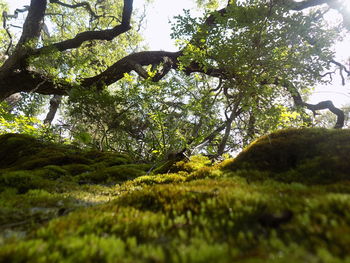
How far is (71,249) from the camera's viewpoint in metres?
1.47

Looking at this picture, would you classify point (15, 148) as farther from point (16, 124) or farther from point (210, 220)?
point (210, 220)

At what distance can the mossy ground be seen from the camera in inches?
53.4

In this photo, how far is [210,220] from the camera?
195 centimetres

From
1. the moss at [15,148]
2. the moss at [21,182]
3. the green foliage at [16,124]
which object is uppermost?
the green foliage at [16,124]

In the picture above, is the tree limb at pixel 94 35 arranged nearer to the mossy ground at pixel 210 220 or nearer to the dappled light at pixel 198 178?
the dappled light at pixel 198 178

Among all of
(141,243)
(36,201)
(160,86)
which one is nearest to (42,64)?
(160,86)

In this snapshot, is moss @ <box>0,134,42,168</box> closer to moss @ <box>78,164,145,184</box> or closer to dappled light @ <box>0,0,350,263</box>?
dappled light @ <box>0,0,350,263</box>

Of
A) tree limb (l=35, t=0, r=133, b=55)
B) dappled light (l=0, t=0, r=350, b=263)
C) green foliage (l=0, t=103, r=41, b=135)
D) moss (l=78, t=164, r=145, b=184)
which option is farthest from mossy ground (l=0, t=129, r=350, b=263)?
tree limb (l=35, t=0, r=133, b=55)

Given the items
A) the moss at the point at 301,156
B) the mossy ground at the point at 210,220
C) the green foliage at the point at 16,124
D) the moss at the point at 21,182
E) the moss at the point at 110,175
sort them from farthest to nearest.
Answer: the green foliage at the point at 16,124, the moss at the point at 110,175, the moss at the point at 21,182, the moss at the point at 301,156, the mossy ground at the point at 210,220

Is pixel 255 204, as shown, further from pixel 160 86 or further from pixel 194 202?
pixel 160 86

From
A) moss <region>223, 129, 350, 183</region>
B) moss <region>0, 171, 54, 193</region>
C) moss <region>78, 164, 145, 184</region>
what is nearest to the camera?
moss <region>223, 129, 350, 183</region>

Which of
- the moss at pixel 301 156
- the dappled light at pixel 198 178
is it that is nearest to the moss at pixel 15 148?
the dappled light at pixel 198 178

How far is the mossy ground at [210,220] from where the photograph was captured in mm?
1355

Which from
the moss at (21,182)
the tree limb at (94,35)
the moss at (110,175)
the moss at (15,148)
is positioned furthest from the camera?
the tree limb at (94,35)
